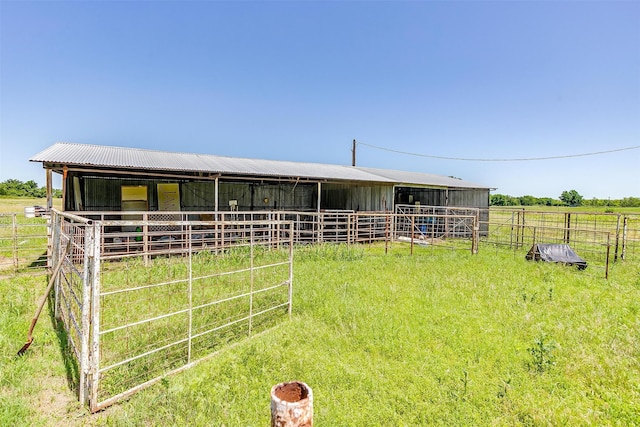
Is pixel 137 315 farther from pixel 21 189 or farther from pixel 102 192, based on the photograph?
pixel 21 189

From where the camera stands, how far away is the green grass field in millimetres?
3111

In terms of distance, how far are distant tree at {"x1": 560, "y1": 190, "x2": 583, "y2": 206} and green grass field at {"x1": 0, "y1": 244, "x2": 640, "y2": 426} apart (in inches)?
2862

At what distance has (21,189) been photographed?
5450cm

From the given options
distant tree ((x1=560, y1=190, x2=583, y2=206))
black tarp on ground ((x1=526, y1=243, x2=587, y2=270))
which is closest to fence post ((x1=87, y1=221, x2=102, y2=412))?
black tarp on ground ((x1=526, y1=243, x2=587, y2=270))

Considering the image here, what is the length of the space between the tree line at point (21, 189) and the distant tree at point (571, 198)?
91.9m

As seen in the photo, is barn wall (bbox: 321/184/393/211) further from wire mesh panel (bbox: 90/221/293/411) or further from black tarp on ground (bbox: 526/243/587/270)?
wire mesh panel (bbox: 90/221/293/411)

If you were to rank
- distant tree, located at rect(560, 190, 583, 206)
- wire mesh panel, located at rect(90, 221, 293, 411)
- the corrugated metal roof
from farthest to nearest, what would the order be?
1. distant tree, located at rect(560, 190, 583, 206)
2. the corrugated metal roof
3. wire mesh panel, located at rect(90, 221, 293, 411)

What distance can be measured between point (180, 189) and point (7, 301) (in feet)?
26.6

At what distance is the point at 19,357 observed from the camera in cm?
393

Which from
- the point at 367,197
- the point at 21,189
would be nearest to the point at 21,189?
the point at 21,189

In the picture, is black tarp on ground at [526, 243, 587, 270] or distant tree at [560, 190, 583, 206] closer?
black tarp on ground at [526, 243, 587, 270]

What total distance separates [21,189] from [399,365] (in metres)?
71.5

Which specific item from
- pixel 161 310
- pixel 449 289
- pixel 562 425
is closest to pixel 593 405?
pixel 562 425

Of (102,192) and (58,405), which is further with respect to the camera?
(102,192)
